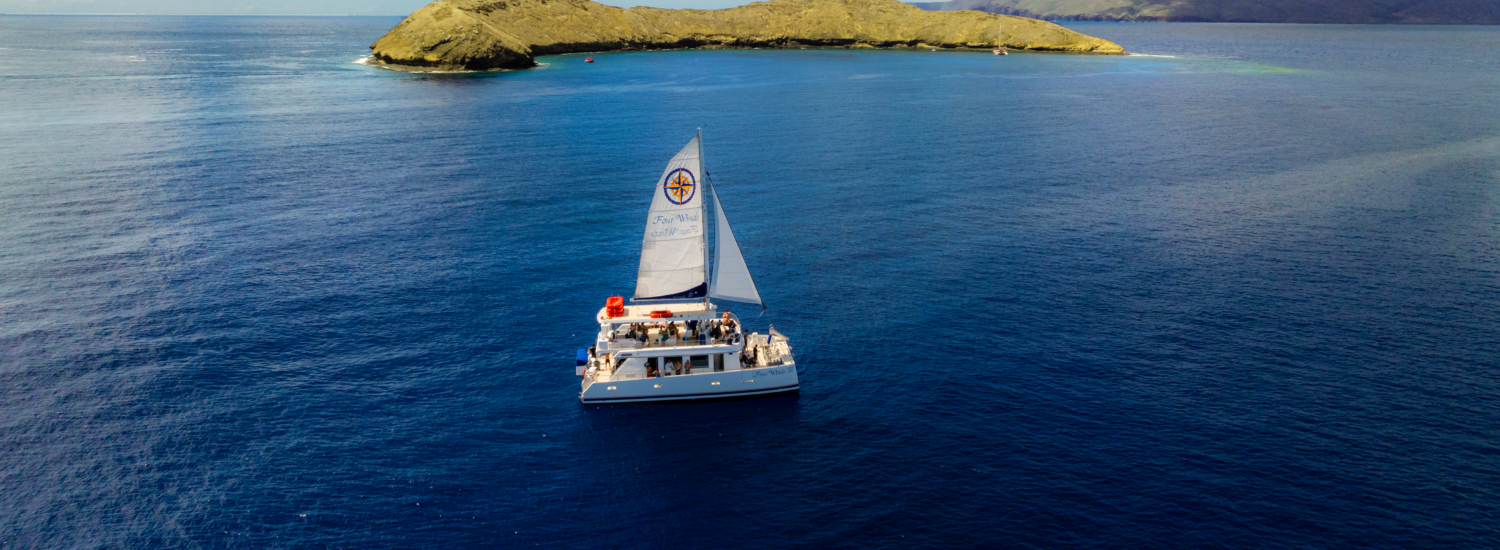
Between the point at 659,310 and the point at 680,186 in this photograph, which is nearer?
the point at 680,186

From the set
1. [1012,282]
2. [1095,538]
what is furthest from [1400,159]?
[1095,538]

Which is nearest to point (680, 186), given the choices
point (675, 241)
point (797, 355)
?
point (675, 241)

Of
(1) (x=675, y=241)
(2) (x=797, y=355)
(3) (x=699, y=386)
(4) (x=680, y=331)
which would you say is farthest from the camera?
(2) (x=797, y=355)

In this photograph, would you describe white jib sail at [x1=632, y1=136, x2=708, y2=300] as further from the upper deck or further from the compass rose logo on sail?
the upper deck

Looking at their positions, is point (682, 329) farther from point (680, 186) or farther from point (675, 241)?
point (680, 186)

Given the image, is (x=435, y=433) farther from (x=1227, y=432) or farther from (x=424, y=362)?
(x=1227, y=432)

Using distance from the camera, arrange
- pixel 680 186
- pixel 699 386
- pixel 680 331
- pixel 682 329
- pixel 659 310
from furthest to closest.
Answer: pixel 659 310, pixel 682 329, pixel 680 331, pixel 680 186, pixel 699 386

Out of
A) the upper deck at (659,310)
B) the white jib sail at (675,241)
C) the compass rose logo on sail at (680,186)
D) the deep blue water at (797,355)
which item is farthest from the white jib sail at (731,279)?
the deep blue water at (797,355)
